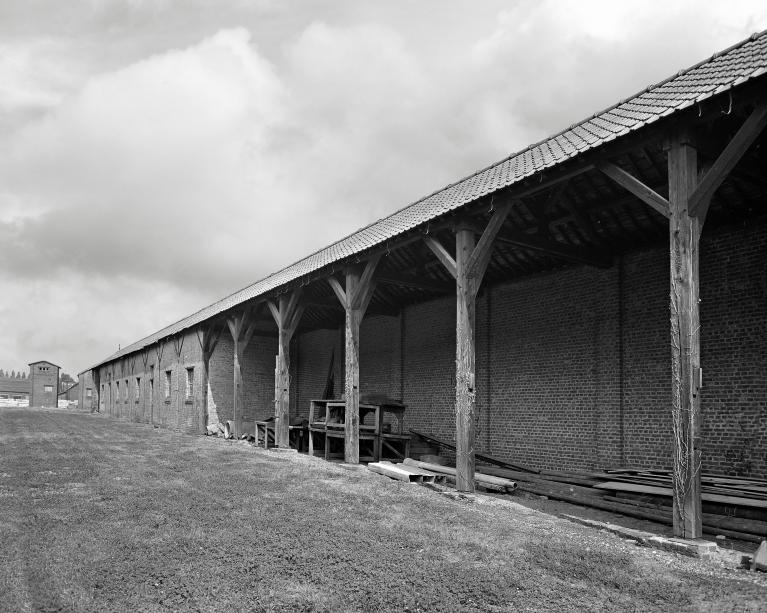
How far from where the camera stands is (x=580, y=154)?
6844 millimetres

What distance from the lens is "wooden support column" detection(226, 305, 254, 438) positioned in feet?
59.2

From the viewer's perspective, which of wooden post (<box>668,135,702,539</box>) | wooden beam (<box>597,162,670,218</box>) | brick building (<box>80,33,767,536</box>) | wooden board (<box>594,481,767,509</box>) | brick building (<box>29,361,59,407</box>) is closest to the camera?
wooden post (<box>668,135,702,539</box>)

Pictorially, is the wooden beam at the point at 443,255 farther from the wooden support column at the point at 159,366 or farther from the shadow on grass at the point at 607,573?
the wooden support column at the point at 159,366

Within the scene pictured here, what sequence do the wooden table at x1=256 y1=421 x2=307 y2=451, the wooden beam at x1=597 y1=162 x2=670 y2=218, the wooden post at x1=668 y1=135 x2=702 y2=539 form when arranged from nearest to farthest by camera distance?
the wooden post at x1=668 y1=135 x2=702 y2=539
the wooden beam at x1=597 y1=162 x2=670 y2=218
the wooden table at x1=256 y1=421 x2=307 y2=451

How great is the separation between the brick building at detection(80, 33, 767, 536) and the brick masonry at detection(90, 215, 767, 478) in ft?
0.10

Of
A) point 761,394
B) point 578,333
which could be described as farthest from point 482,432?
point 761,394

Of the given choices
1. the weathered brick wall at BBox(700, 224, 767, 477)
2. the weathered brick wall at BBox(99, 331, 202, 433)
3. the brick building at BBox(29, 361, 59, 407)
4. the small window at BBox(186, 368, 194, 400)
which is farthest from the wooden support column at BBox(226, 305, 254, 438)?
the brick building at BBox(29, 361, 59, 407)

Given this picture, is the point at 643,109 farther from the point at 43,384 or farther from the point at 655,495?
the point at 43,384

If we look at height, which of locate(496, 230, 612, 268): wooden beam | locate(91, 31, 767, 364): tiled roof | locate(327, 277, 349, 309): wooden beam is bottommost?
locate(327, 277, 349, 309): wooden beam

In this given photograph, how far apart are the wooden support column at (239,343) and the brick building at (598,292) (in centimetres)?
80

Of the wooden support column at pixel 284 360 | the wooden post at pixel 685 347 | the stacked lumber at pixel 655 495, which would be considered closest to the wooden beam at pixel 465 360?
the stacked lumber at pixel 655 495

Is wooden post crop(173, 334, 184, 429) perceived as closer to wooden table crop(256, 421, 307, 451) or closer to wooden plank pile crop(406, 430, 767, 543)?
wooden table crop(256, 421, 307, 451)

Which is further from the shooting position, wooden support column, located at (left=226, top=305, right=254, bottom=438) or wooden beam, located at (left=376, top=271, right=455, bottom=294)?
wooden support column, located at (left=226, top=305, right=254, bottom=438)

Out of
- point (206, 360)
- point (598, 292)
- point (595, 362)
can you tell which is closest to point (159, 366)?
point (206, 360)
